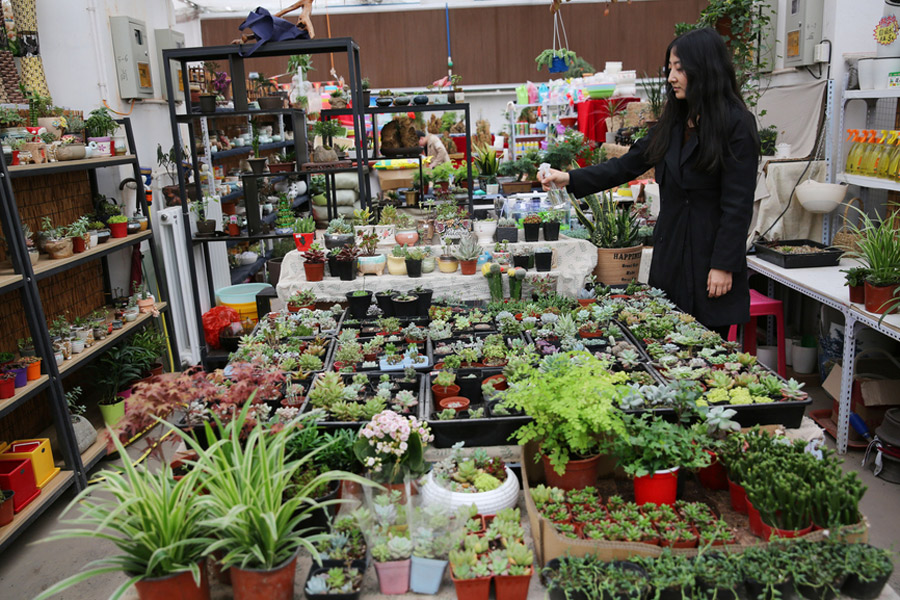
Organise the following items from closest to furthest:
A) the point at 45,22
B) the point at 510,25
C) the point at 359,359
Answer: the point at 359,359 → the point at 45,22 → the point at 510,25

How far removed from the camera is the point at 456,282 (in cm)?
394

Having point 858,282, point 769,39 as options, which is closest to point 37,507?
point 858,282

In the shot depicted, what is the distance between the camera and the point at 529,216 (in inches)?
165

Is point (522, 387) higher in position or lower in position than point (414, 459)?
higher

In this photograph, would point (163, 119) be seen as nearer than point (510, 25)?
Yes

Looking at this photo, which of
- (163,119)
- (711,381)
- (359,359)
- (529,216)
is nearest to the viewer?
(711,381)

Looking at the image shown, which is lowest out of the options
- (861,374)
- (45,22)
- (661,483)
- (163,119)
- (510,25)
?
(861,374)

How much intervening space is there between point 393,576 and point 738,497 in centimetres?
93

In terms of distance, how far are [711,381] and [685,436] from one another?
615 millimetres

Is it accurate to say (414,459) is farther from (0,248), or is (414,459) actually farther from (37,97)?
(37,97)

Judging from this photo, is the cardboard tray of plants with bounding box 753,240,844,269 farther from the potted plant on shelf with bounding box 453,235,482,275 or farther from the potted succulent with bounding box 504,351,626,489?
the potted succulent with bounding box 504,351,626,489

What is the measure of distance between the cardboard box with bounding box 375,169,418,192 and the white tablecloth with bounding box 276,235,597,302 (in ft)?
15.0

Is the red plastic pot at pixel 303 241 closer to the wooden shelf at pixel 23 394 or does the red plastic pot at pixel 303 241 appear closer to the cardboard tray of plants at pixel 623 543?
the wooden shelf at pixel 23 394

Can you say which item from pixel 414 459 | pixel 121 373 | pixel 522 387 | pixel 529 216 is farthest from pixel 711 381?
pixel 121 373
